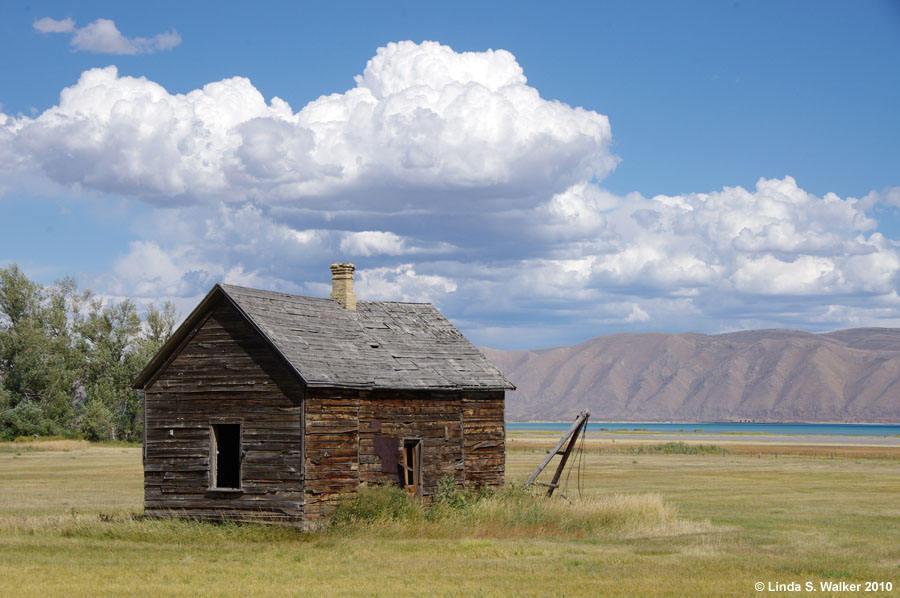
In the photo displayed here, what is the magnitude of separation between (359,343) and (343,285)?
8.91ft

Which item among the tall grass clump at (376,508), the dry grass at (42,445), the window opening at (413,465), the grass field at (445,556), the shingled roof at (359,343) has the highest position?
the shingled roof at (359,343)

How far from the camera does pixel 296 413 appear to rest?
81.5ft

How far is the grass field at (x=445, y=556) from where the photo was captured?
18.5 meters

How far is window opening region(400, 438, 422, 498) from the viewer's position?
27.4 metres

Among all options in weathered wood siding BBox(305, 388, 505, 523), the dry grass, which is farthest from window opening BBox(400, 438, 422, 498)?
the dry grass

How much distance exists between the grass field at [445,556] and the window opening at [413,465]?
6.75 ft

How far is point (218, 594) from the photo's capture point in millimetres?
17656

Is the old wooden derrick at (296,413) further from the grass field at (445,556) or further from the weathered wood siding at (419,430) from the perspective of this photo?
the grass field at (445,556)

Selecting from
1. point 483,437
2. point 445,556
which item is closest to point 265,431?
point 445,556

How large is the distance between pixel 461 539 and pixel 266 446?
205 inches

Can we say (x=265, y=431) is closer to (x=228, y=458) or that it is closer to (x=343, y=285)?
(x=228, y=458)

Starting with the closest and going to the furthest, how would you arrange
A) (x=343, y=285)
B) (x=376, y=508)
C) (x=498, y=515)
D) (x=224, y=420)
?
(x=376, y=508) < (x=224, y=420) < (x=498, y=515) < (x=343, y=285)

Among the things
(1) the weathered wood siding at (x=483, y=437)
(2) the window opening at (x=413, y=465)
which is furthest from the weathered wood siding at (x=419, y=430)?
(1) the weathered wood siding at (x=483, y=437)

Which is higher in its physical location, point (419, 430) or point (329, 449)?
point (419, 430)
